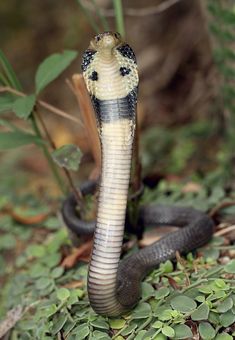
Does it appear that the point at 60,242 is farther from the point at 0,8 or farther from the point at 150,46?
the point at 0,8

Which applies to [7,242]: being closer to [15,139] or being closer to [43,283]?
[43,283]

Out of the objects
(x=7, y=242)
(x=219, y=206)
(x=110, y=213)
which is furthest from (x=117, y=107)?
(x=7, y=242)

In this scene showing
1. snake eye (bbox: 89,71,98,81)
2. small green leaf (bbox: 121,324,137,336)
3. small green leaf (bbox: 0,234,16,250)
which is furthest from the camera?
small green leaf (bbox: 0,234,16,250)

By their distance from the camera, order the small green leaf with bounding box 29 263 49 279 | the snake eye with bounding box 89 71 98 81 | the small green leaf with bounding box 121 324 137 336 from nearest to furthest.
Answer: the snake eye with bounding box 89 71 98 81 → the small green leaf with bounding box 121 324 137 336 → the small green leaf with bounding box 29 263 49 279

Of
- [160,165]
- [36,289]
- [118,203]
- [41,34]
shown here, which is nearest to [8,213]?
[36,289]

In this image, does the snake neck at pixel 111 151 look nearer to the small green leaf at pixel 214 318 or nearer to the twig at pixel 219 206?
the small green leaf at pixel 214 318

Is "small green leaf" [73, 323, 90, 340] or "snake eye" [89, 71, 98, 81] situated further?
"small green leaf" [73, 323, 90, 340]

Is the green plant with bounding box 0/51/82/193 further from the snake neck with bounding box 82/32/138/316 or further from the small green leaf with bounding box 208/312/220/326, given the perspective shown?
the small green leaf with bounding box 208/312/220/326

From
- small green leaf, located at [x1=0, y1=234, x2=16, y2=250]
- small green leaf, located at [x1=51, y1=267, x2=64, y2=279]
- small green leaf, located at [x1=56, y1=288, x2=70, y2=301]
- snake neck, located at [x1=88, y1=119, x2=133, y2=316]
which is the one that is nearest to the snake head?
snake neck, located at [x1=88, y1=119, x2=133, y2=316]
